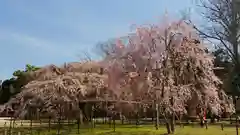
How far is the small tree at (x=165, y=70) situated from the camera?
2359cm

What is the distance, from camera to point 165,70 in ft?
79.2

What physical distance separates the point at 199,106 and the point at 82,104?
10.7 meters

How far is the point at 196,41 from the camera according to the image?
26.8 m

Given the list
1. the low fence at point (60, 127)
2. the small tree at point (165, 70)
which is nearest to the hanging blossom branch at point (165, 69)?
the small tree at point (165, 70)

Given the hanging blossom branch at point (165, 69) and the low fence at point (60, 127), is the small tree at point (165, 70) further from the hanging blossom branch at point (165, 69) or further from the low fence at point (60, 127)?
the low fence at point (60, 127)

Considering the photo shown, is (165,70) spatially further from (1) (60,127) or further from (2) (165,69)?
(1) (60,127)

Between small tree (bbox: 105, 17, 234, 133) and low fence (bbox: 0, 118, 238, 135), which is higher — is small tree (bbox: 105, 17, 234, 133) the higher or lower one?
the higher one

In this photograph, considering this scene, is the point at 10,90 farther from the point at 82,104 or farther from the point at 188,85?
the point at 188,85

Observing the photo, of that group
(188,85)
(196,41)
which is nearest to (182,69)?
(188,85)

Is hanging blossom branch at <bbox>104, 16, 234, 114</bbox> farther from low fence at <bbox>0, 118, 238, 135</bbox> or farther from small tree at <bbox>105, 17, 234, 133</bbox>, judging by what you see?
low fence at <bbox>0, 118, 238, 135</bbox>

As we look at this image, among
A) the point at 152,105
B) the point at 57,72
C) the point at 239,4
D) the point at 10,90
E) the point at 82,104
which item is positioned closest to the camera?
the point at 152,105

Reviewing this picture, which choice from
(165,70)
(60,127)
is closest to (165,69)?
(165,70)

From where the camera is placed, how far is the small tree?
23.6 m

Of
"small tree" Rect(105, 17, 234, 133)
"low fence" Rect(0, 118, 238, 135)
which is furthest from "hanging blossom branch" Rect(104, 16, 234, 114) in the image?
"low fence" Rect(0, 118, 238, 135)
